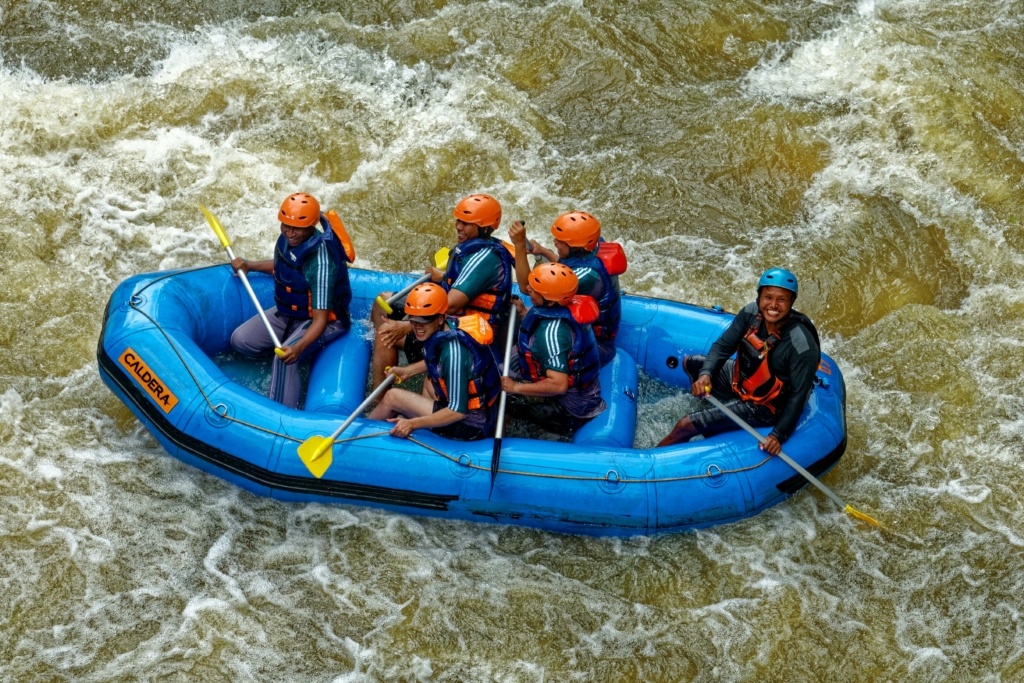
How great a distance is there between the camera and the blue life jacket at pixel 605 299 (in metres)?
5.97

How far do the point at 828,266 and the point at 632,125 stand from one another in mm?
2338

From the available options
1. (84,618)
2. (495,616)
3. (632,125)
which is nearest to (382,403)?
(495,616)

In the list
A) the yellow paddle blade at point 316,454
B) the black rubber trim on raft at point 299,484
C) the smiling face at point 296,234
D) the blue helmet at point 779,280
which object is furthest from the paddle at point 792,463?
the smiling face at point 296,234

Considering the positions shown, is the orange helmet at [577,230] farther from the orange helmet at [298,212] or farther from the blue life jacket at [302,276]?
the orange helmet at [298,212]

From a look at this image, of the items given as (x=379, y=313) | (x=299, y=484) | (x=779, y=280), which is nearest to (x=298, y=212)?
(x=379, y=313)

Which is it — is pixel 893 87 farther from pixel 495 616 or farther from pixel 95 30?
pixel 95 30

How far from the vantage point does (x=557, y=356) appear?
5547mm

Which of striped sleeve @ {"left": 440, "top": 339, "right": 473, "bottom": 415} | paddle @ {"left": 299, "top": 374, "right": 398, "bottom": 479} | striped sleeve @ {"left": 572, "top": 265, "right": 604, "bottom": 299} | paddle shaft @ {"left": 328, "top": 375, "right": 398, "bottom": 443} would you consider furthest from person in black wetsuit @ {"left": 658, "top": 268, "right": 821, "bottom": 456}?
paddle @ {"left": 299, "top": 374, "right": 398, "bottom": 479}

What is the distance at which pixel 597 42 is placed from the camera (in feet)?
32.5

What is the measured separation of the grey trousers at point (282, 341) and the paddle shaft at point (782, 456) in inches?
92.0

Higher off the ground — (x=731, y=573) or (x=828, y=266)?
(x=828, y=266)

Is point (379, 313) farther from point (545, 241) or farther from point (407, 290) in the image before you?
point (545, 241)

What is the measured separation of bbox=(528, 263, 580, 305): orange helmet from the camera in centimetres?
543

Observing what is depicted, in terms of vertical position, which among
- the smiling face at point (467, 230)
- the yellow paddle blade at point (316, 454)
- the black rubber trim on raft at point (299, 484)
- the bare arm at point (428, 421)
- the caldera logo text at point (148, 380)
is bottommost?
the black rubber trim on raft at point (299, 484)
